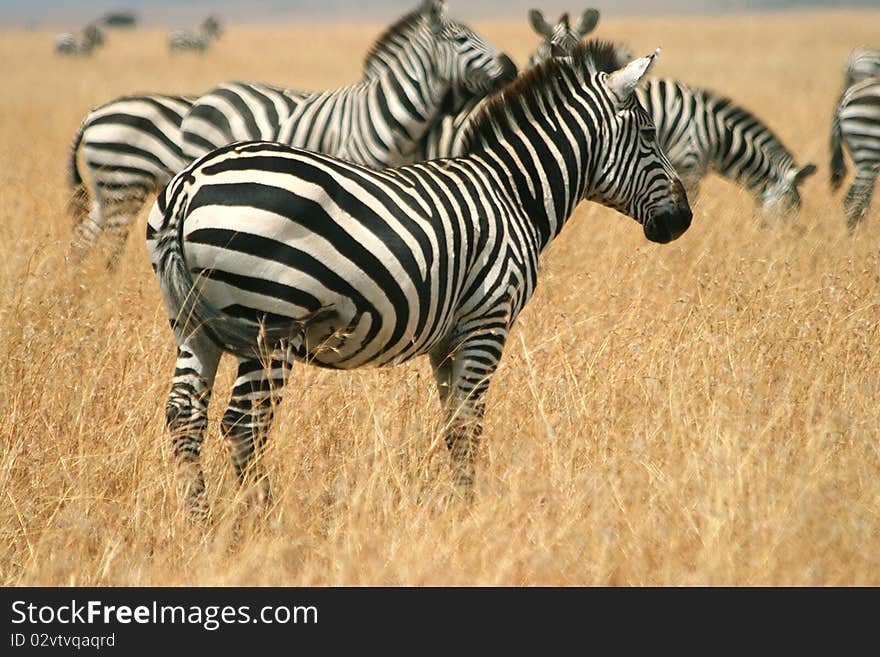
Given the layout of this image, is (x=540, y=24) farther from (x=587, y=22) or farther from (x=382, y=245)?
(x=382, y=245)

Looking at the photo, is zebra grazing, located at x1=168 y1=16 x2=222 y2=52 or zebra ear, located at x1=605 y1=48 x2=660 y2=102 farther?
zebra grazing, located at x1=168 y1=16 x2=222 y2=52

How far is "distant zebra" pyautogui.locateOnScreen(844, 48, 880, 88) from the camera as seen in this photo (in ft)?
41.0

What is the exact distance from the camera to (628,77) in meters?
4.52

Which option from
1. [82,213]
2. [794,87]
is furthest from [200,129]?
[794,87]

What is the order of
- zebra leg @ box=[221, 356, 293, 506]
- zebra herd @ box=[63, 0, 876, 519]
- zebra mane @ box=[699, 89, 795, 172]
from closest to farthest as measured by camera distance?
zebra herd @ box=[63, 0, 876, 519] < zebra leg @ box=[221, 356, 293, 506] < zebra mane @ box=[699, 89, 795, 172]

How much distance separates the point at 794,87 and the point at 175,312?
22336mm

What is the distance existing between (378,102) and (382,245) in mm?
4391

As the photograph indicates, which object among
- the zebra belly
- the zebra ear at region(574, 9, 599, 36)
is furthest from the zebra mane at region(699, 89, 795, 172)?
the zebra belly

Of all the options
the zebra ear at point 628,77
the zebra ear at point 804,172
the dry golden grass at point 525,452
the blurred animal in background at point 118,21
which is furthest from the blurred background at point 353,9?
the zebra ear at point 628,77

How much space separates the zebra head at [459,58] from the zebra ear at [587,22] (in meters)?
1.80

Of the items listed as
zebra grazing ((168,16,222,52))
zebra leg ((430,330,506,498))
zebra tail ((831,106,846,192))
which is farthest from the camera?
zebra grazing ((168,16,222,52))

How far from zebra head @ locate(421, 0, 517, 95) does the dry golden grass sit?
6.04ft

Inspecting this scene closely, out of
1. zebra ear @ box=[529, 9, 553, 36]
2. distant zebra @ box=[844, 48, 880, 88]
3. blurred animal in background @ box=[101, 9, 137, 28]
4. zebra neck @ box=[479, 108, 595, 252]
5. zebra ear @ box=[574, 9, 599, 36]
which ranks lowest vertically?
zebra neck @ box=[479, 108, 595, 252]

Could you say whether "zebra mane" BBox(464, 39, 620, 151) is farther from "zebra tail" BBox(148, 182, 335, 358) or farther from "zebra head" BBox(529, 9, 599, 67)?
"zebra head" BBox(529, 9, 599, 67)
